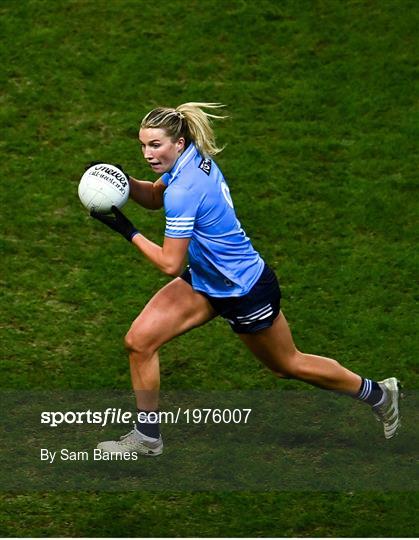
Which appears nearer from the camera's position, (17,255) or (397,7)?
(17,255)

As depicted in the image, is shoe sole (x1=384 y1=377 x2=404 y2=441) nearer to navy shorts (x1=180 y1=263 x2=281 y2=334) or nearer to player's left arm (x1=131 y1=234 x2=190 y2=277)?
navy shorts (x1=180 y1=263 x2=281 y2=334)

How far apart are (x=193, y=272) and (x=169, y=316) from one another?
33 cm

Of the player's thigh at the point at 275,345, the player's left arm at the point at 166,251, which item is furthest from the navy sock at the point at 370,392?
the player's left arm at the point at 166,251

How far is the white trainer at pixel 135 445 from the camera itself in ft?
31.2

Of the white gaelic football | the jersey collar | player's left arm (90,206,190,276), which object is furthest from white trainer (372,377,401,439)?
the white gaelic football

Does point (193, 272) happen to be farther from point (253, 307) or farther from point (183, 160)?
point (183, 160)

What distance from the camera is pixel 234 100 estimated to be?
13.9 metres

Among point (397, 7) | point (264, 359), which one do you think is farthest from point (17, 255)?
point (397, 7)

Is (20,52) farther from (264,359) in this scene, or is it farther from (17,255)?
(264,359)

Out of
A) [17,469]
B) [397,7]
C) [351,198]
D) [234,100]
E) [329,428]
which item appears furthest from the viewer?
[397,7]

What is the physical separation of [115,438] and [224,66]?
18.4 ft

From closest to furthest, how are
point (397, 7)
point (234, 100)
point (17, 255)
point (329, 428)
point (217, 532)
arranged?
point (217, 532) → point (329, 428) → point (17, 255) → point (234, 100) → point (397, 7)

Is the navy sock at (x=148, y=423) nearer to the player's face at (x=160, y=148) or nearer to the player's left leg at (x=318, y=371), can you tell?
the player's left leg at (x=318, y=371)

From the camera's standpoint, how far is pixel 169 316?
30.4ft
